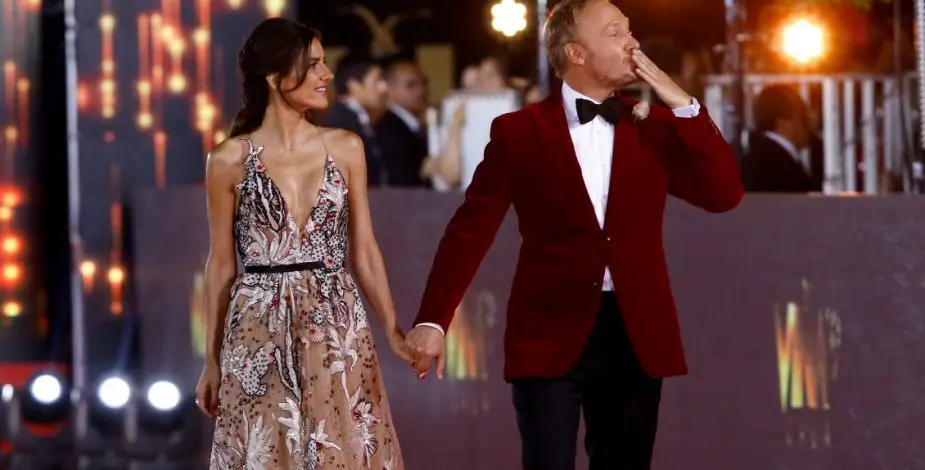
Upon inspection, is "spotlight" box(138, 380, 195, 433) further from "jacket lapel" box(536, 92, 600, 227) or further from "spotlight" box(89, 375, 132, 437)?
"jacket lapel" box(536, 92, 600, 227)

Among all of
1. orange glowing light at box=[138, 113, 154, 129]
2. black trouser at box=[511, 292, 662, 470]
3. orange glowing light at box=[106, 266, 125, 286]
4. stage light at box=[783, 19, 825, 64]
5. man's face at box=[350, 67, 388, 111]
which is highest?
stage light at box=[783, 19, 825, 64]

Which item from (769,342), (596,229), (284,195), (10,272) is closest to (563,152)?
(596,229)

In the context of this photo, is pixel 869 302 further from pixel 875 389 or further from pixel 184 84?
pixel 184 84

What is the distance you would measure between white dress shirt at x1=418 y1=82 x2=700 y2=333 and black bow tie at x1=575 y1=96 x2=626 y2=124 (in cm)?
4

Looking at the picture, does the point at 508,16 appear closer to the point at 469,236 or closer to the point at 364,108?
the point at 364,108

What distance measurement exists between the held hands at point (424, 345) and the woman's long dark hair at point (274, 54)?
25.6 inches

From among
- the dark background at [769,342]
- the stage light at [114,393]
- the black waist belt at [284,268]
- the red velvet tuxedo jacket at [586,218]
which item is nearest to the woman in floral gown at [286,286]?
the black waist belt at [284,268]

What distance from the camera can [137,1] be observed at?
6145 millimetres

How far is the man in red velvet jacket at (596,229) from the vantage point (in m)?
3.49

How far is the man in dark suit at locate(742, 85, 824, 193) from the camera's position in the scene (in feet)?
23.5

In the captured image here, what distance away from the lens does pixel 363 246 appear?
3.77 metres

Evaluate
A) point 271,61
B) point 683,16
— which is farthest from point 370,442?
point 683,16

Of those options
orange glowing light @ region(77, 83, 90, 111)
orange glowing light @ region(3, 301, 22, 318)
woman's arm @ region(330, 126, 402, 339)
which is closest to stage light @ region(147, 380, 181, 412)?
orange glowing light @ region(77, 83, 90, 111)

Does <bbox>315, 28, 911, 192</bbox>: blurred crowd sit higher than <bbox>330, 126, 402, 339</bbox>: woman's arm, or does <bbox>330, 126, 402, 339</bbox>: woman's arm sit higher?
<bbox>315, 28, 911, 192</bbox>: blurred crowd
